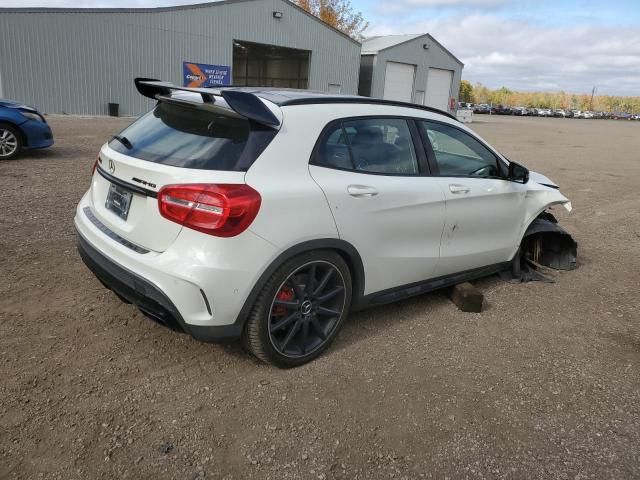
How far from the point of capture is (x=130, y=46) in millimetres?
23156

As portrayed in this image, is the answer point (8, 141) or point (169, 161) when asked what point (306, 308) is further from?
point (8, 141)

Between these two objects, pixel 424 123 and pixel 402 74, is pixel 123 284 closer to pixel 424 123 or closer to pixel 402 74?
pixel 424 123

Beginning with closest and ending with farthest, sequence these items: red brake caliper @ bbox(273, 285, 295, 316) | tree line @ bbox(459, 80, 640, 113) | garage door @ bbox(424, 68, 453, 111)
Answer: red brake caliper @ bbox(273, 285, 295, 316) < garage door @ bbox(424, 68, 453, 111) < tree line @ bbox(459, 80, 640, 113)

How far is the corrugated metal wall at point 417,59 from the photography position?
34.8 meters

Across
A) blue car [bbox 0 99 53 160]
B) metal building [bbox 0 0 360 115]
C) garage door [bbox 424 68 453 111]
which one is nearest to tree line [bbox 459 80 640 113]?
garage door [bbox 424 68 453 111]

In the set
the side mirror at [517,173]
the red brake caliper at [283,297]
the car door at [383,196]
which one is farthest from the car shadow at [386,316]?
the side mirror at [517,173]

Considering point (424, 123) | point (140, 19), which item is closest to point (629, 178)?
point (424, 123)

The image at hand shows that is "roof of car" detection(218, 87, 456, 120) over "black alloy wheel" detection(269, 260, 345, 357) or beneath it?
over

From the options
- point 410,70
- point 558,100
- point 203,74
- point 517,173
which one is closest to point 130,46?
point 203,74

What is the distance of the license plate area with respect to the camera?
304cm

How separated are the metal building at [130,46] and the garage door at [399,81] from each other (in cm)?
562

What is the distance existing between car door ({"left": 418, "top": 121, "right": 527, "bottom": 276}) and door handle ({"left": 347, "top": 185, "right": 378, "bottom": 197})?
2.47 feet

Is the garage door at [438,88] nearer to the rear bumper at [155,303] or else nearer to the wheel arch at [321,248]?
the wheel arch at [321,248]

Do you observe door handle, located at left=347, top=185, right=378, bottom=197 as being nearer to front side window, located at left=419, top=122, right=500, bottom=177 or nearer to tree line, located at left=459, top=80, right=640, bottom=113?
front side window, located at left=419, top=122, right=500, bottom=177
